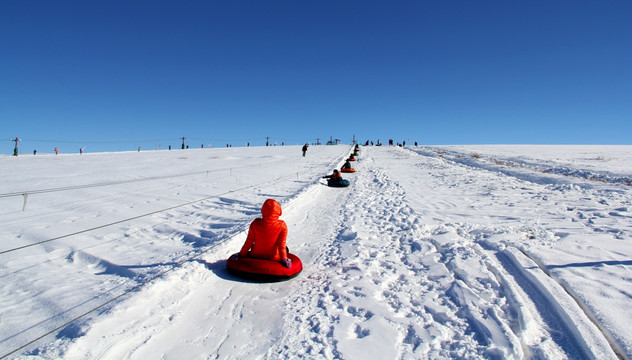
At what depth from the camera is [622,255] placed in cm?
493

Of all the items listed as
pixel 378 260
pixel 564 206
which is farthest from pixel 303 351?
pixel 564 206

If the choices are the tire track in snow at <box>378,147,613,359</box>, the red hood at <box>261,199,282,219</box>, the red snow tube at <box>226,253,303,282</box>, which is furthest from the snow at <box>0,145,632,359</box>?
the red hood at <box>261,199,282,219</box>

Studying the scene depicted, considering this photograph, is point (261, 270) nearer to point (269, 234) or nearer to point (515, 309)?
point (269, 234)

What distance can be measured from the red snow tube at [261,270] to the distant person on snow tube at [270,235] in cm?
10

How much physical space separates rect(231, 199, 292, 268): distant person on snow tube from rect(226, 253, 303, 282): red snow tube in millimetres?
99

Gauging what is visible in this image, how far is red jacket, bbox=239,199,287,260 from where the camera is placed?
14.6 ft

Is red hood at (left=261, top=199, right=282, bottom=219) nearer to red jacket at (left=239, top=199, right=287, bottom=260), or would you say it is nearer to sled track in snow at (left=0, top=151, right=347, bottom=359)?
red jacket at (left=239, top=199, right=287, bottom=260)

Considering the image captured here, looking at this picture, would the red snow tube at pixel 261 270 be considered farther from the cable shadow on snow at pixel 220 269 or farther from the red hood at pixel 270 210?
the red hood at pixel 270 210

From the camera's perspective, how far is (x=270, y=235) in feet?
14.7

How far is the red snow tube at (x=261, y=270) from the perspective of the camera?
4.32m

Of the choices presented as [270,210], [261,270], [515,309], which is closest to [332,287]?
[261,270]

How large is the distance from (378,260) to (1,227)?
8.16 m

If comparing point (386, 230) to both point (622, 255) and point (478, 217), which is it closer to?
point (478, 217)

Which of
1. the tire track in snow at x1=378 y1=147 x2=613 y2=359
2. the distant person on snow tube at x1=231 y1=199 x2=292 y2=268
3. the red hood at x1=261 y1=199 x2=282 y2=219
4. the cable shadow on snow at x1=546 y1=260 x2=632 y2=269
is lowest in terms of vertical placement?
the tire track in snow at x1=378 y1=147 x2=613 y2=359
